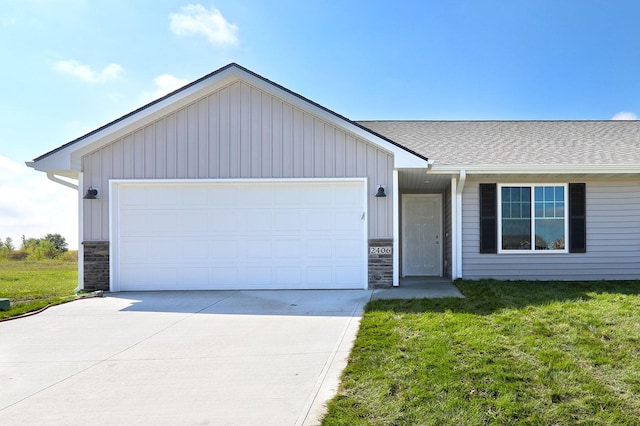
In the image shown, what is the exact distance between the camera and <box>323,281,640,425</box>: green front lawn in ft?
9.41

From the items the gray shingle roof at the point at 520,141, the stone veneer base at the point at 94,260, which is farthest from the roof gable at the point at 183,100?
the stone veneer base at the point at 94,260

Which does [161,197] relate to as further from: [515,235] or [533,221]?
[533,221]

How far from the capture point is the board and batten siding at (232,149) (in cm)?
838

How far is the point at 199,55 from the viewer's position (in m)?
9.87

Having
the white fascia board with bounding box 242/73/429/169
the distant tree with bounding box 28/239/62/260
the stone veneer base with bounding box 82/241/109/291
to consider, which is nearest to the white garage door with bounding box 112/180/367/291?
the stone veneer base with bounding box 82/241/109/291

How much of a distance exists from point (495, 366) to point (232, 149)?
259 inches

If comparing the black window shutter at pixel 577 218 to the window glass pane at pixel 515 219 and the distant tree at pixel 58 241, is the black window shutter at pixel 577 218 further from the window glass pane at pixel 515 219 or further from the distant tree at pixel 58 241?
the distant tree at pixel 58 241

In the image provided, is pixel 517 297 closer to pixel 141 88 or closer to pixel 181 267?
pixel 181 267

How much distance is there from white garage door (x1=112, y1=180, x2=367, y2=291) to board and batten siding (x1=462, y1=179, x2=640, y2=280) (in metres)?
2.72

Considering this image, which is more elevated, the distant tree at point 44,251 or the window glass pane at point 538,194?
the window glass pane at point 538,194

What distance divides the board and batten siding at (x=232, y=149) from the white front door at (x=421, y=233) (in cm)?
285

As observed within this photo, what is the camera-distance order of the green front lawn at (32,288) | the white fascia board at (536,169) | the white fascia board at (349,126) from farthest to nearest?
the white fascia board at (536,169)
the white fascia board at (349,126)
the green front lawn at (32,288)

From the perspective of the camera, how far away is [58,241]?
2214 centimetres

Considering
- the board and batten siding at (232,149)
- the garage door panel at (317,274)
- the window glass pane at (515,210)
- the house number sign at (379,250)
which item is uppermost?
the board and batten siding at (232,149)
